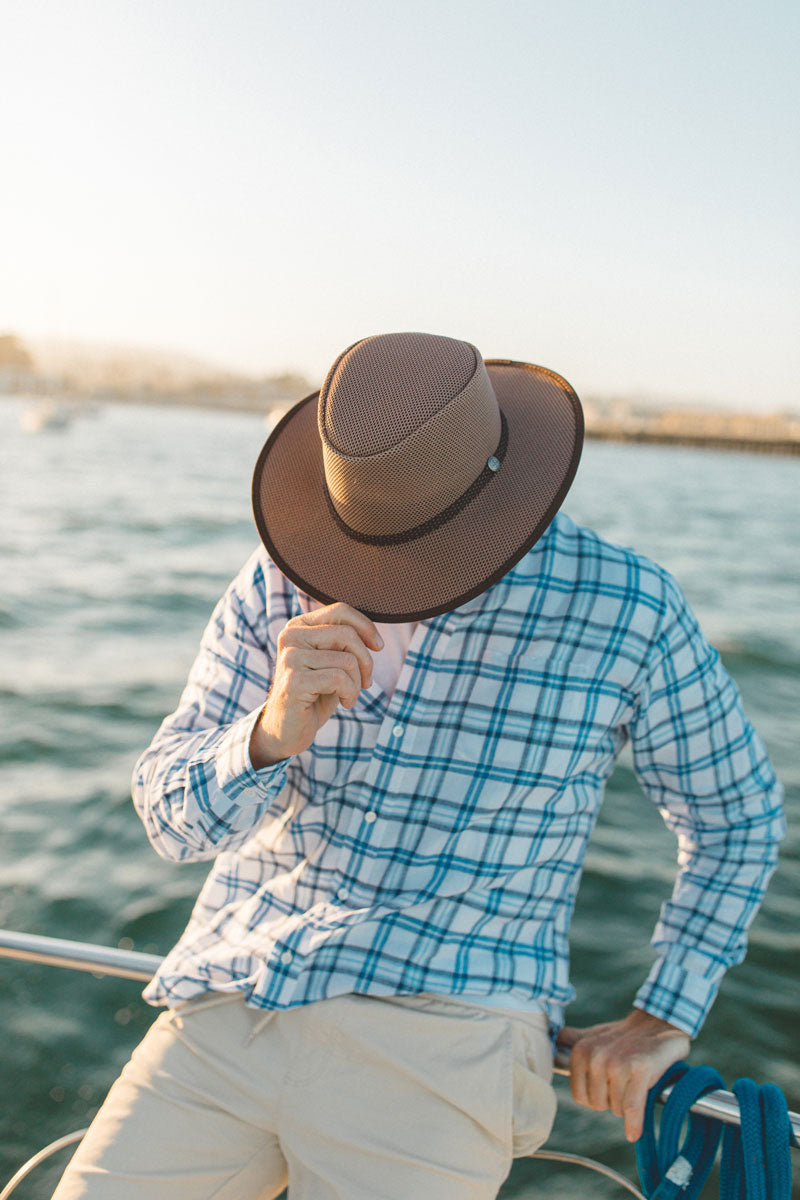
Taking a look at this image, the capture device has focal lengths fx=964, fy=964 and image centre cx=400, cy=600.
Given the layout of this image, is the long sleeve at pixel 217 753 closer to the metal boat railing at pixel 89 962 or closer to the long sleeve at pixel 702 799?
the metal boat railing at pixel 89 962

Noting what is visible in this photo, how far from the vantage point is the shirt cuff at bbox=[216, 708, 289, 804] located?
3.94 feet

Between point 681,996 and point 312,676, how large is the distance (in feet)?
2.31

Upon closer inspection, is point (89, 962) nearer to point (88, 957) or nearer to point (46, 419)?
point (88, 957)

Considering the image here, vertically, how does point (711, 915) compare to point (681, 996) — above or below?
above

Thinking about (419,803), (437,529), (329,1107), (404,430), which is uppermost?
(404,430)

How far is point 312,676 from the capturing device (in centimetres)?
114

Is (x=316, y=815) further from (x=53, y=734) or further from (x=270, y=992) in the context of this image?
(x=53, y=734)

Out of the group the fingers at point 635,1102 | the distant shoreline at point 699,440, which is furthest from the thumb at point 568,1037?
the distant shoreline at point 699,440

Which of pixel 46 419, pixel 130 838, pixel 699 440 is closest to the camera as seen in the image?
pixel 130 838

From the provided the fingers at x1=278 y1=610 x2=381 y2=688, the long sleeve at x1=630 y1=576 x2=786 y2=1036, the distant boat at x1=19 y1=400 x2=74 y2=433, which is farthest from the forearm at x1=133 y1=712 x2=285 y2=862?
the distant boat at x1=19 y1=400 x2=74 y2=433

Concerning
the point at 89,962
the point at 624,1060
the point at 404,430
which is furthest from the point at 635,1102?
the point at 404,430

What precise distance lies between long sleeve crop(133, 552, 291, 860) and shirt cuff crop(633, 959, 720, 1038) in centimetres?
61

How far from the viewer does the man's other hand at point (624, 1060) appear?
4.15ft

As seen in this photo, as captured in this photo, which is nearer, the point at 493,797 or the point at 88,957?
the point at 493,797
